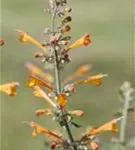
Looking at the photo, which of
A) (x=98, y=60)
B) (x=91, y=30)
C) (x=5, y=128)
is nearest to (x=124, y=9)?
(x=91, y=30)

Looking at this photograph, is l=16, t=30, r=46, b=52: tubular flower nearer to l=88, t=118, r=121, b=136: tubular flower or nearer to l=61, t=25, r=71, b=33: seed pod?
l=61, t=25, r=71, b=33: seed pod

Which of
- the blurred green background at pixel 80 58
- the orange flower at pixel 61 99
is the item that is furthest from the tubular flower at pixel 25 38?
the blurred green background at pixel 80 58

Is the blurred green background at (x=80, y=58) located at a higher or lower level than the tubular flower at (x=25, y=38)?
higher

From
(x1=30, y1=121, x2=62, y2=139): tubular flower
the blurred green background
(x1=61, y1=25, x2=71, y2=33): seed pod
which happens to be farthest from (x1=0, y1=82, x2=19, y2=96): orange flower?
the blurred green background

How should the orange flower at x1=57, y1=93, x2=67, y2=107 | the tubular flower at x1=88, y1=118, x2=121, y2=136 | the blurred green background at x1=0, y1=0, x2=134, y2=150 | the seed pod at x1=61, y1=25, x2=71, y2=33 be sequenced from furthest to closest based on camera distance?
the blurred green background at x1=0, y1=0, x2=134, y2=150, the tubular flower at x1=88, y1=118, x2=121, y2=136, the seed pod at x1=61, y1=25, x2=71, y2=33, the orange flower at x1=57, y1=93, x2=67, y2=107

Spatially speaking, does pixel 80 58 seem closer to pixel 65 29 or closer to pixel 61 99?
pixel 65 29

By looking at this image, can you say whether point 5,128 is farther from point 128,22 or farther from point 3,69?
point 128,22

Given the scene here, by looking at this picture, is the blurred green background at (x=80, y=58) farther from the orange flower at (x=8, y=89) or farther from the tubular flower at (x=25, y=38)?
the orange flower at (x=8, y=89)

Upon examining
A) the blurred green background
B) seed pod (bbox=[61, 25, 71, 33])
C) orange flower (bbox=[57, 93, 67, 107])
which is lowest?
orange flower (bbox=[57, 93, 67, 107])

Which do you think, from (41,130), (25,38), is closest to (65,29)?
(25,38)
